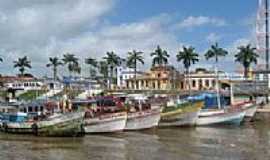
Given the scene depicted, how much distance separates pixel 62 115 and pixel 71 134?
6.17 feet

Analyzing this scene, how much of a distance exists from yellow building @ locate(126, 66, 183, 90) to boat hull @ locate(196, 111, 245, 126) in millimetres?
67796

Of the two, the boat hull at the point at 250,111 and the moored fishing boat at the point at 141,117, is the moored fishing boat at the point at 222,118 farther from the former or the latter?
the moored fishing boat at the point at 141,117

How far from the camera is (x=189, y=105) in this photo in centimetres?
5888

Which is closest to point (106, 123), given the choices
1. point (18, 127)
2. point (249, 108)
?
point (18, 127)

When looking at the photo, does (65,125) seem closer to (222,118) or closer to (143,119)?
(143,119)

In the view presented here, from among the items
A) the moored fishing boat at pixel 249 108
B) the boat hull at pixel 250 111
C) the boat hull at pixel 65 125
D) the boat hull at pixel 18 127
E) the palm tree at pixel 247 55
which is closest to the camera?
the boat hull at pixel 65 125

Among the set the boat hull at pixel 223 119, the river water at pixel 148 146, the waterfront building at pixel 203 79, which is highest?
the waterfront building at pixel 203 79

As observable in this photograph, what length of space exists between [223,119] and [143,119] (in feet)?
40.3

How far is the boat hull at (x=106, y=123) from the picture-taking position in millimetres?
Answer: 50100

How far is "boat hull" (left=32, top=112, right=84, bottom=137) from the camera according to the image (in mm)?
47188

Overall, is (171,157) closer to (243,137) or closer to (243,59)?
(243,137)

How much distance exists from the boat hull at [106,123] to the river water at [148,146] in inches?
53.6

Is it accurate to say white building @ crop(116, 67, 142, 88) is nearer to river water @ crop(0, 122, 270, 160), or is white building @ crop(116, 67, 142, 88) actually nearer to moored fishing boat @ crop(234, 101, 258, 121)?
moored fishing boat @ crop(234, 101, 258, 121)

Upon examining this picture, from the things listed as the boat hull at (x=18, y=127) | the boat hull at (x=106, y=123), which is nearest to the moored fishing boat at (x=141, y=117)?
the boat hull at (x=106, y=123)
